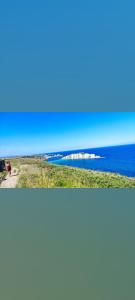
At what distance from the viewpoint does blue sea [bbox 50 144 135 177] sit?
3.12 m

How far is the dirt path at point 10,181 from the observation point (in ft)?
10.2

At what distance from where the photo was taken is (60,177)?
3.15 meters

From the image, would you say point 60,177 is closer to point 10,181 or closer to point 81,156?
point 81,156

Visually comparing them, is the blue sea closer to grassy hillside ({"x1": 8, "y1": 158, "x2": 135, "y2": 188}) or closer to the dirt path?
grassy hillside ({"x1": 8, "y1": 158, "x2": 135, "y2": 188})

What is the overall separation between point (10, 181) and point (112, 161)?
75cm

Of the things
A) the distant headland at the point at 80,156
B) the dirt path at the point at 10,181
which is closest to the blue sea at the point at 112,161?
the distant headland at the point at 80,156

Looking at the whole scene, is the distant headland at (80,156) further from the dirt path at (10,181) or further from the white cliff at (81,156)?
the dirt path at (10,181)

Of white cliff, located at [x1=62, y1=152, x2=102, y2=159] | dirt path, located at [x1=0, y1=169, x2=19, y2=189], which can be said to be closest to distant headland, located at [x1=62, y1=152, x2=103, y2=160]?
white cliff, located at [x1=62, y1=152, x2=102, y2=159]

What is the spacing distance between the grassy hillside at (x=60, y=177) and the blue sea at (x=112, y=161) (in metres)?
0.04

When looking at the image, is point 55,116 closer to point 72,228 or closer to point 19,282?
point 72,228

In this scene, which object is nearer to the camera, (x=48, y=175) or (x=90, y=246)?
(x=90, y=246)

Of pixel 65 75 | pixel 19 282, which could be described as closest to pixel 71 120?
pixel 65 75

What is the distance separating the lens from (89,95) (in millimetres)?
3068

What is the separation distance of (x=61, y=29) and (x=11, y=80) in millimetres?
510
